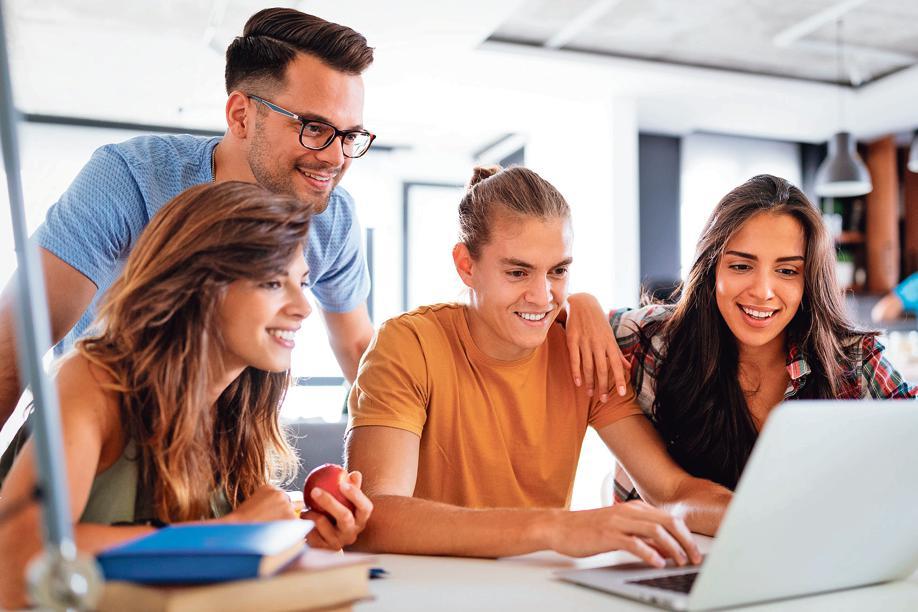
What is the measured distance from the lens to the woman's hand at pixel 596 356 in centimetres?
160

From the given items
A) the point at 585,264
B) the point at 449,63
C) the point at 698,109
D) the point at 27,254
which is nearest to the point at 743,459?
the point at 27,254

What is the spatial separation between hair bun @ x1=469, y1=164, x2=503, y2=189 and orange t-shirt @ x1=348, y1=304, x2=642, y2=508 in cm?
30

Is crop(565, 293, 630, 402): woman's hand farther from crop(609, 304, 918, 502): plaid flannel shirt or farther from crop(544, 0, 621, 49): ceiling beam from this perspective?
crop(544, 0, 621, 49): ceiling beam

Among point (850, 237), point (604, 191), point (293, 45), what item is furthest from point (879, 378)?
point (850, 237)

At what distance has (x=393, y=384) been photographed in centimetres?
149

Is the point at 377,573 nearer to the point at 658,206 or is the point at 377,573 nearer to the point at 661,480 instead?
the point at 661,480

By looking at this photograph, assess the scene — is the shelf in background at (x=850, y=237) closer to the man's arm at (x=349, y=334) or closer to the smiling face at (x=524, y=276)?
the man's arm at (x=349, y=334)

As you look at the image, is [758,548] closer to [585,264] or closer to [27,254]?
[27,254]

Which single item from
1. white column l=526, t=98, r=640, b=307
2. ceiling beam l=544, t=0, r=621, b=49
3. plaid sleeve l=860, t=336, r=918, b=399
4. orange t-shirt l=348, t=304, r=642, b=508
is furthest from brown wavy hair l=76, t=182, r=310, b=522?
white column l=526, t=98, r=640, b=307

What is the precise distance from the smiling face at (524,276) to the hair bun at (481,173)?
0.17 m

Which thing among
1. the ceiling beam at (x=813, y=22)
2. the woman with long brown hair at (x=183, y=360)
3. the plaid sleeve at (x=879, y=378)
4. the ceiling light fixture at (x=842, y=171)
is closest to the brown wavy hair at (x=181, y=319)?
the woman with long brown hair at (x=183, y=360)

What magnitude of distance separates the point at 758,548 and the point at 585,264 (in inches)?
215

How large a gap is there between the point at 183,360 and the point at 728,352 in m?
1.17

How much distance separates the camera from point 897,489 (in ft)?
3.02
